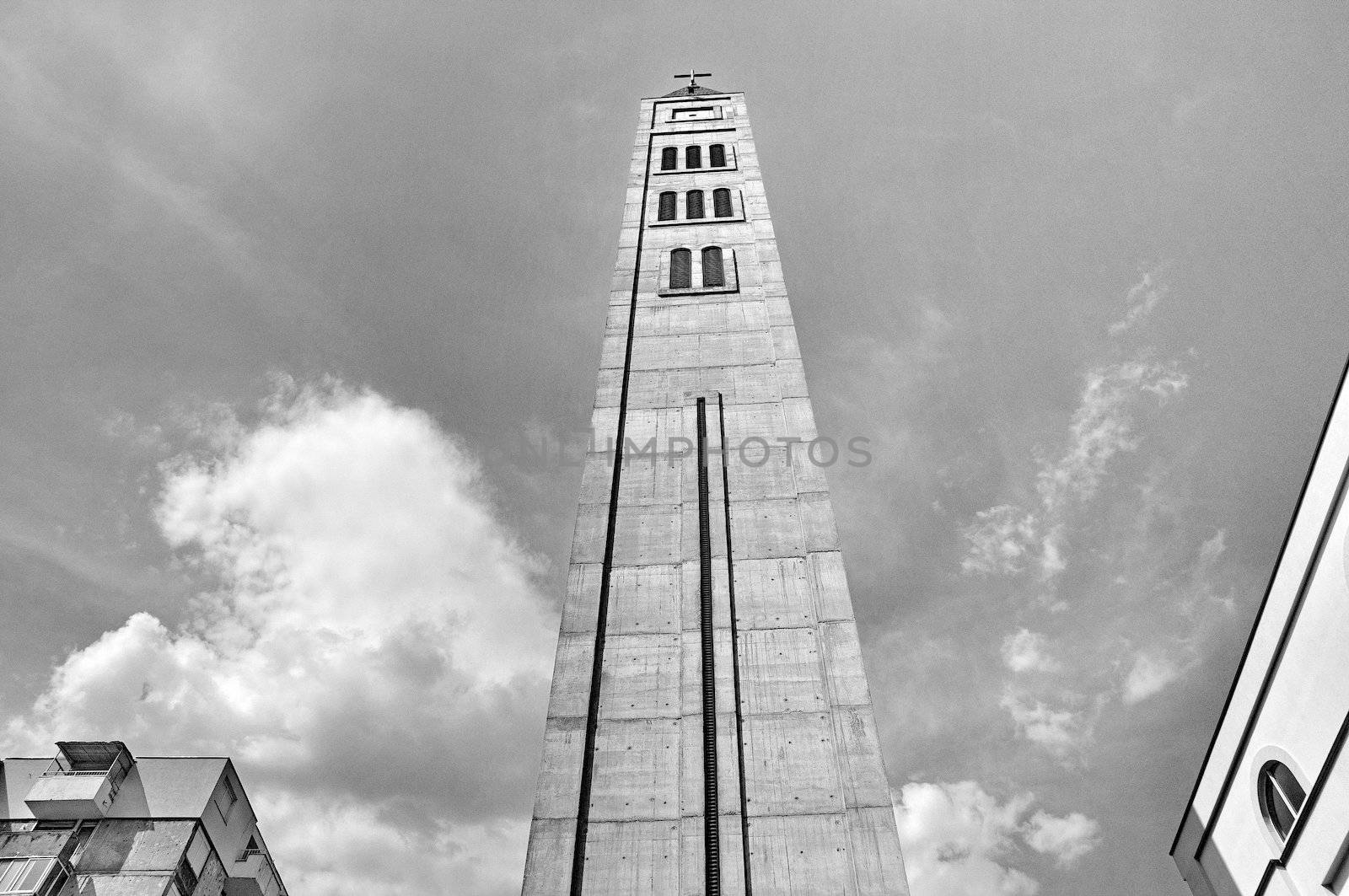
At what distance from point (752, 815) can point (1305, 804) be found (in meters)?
12.4

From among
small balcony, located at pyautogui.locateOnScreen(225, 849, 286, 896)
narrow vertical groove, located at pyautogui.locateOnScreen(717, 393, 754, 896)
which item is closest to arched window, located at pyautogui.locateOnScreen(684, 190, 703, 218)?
narrow vertical groove, located at pyautogui.locateOnScreen(717, 393, 754, 896)

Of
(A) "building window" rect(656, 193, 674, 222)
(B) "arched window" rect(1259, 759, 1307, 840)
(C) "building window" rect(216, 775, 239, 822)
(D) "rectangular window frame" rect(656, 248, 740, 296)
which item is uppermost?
(A) "building window" rect(656, 193, 674, 222)

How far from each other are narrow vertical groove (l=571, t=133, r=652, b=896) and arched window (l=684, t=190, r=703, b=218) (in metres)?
7.23

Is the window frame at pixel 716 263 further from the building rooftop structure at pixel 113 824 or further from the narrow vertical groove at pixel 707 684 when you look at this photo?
the building rooftop structure at pixel 113 824

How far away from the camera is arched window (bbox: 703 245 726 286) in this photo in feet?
106

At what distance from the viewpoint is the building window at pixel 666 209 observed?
37406mm

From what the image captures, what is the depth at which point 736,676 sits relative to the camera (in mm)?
18859

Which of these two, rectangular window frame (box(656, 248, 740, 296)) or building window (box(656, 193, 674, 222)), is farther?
building window (box(656, 193, 674, 222))

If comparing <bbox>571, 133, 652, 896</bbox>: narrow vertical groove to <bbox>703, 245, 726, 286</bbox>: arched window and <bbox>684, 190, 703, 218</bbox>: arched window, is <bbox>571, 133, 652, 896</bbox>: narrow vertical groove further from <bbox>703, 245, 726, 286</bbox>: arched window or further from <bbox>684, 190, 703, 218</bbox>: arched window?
<bbox>684, 190, 703, 218</bbox>: arched window

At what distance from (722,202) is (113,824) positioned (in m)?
31.1

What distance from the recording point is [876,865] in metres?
15.7

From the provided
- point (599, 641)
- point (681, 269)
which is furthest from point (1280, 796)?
point (681, 269)

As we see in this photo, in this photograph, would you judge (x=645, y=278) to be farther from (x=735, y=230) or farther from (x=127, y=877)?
(x=127, y=877)

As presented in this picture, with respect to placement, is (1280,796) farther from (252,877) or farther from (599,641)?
(252,877)
